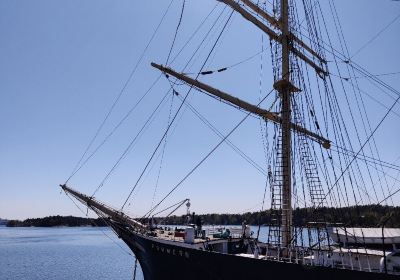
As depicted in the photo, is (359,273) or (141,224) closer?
(359,273)

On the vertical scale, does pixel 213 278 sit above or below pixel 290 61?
below

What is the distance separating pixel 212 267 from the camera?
48.1 feet

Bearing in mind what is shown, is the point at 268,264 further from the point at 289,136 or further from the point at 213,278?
the point at 289,136

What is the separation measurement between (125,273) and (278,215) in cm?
2950

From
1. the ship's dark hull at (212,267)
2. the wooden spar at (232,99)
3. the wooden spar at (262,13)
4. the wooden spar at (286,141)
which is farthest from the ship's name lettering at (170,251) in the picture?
the wooden spar at (262,13)

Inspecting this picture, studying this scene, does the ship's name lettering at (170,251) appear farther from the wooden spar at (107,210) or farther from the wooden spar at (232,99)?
the wooden spar at (232,99)

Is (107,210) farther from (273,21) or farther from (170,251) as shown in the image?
(273,21)

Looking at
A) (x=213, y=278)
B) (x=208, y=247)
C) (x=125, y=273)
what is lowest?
(x=125, y=273)

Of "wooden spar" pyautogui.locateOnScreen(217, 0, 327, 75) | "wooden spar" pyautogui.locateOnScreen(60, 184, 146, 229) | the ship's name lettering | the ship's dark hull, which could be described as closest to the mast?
"wooden spar" pyautogui.locateOnScreen(217, 0, 327, 75)

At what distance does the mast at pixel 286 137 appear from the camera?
15987mm

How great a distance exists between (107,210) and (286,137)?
419 inches

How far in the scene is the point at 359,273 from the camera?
432 inches

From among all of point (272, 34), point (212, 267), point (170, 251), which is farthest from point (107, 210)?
point (272, 34)

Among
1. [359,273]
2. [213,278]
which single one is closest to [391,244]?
[359,273]
